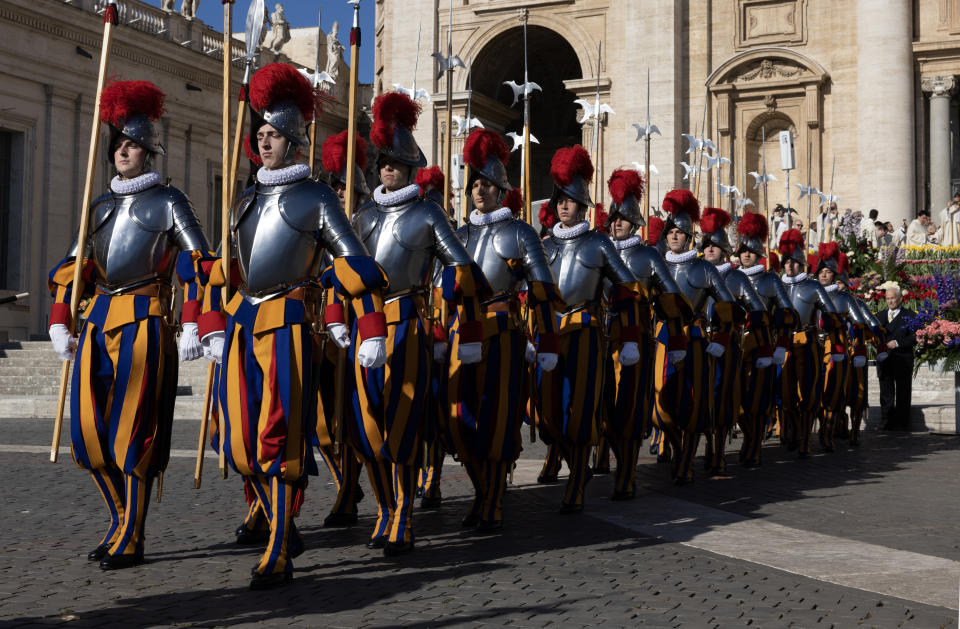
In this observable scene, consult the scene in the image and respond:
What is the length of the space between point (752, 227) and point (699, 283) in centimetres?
212

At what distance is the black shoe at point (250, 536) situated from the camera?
6414mm

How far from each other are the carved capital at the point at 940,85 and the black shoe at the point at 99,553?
2747 cm

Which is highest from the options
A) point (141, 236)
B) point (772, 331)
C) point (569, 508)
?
point (141, 236)

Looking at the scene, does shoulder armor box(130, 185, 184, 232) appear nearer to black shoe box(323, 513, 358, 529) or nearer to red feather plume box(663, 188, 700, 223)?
black shoe box(323, 513, 358, 529)

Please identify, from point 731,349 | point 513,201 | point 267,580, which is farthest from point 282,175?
point 731,349

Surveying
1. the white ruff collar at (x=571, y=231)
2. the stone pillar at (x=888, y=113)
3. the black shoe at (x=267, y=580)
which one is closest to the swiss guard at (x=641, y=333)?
the white ruff collar at (x=571, y=231)

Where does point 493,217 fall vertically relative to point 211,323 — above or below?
above

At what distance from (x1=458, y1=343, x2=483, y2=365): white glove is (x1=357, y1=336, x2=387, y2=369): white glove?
37.9 inches

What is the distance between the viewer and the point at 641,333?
27.8 feet

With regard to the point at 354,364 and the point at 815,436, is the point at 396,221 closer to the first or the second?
the point at 354,364

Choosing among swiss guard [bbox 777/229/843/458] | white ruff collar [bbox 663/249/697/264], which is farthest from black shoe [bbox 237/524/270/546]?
swiss guard [bbox 777/229/843/458]

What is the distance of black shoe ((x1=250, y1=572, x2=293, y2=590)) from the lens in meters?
5.27

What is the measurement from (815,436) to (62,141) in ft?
61.9

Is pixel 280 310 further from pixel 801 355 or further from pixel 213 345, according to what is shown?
pixel 801 355
